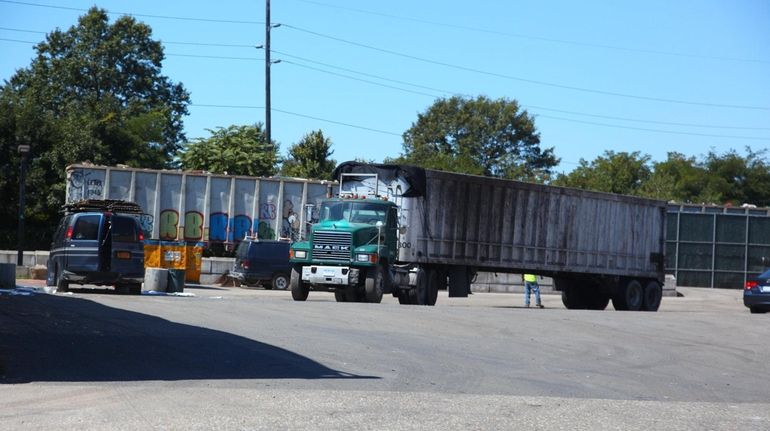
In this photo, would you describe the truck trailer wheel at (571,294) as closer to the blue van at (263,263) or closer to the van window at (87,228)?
the blue van at (263,263)

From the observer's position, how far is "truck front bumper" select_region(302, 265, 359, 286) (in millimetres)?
25812

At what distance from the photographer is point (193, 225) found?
135 feet

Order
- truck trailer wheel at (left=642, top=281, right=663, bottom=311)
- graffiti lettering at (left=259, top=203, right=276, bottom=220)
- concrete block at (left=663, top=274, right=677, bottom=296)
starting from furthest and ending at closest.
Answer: concrete block at (left=663, top=274, right=677, bottom=296), graffiti lettering at (left=259, top=203, right=276, bottom=220), truck trailer wheel at (left=642, top=281, right=663, bottom=311)

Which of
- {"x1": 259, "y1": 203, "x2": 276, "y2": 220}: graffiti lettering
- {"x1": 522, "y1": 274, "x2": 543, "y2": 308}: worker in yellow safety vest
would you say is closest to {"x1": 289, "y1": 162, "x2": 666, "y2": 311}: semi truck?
{"x1": 522, "y1": 274, "x2": 543, "y2": 308}: worker in yellow safety vest

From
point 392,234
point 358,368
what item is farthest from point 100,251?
point 358,368

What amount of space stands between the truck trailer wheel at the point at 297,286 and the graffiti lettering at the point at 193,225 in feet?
49.8

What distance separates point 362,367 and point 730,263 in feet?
130

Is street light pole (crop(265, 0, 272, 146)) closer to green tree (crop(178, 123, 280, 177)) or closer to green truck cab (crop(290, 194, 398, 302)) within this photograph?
green tree (crop(178, 123, 280, 177))

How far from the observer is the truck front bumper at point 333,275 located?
2581 cm

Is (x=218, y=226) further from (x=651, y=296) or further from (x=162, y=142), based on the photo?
(x=162, y=142)

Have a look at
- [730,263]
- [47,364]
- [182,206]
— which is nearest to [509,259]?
[182,206]

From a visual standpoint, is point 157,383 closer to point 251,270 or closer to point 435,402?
point 435,402

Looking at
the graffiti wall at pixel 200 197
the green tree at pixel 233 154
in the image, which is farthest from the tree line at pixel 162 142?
the graffiti wall at pixel 200 197

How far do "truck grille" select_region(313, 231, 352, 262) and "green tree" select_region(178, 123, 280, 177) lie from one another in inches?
1105
